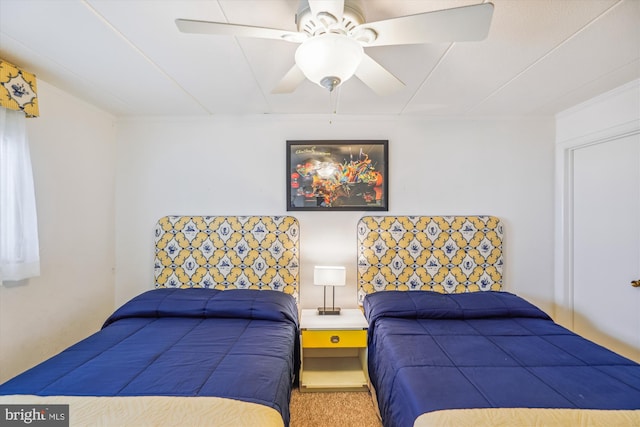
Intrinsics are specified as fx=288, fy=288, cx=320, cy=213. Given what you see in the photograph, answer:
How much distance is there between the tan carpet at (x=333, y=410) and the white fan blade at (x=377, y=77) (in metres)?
2.11

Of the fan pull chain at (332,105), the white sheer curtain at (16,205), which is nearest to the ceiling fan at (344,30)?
the fan pull chain at (332,105)

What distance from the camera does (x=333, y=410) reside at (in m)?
2.02

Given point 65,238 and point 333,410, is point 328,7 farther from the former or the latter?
point 65,238

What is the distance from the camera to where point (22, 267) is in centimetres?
185

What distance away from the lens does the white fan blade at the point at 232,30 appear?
1.11m

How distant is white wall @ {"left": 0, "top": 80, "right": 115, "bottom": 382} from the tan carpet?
1.87 meters

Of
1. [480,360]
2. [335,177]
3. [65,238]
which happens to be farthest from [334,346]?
A: [65,238]

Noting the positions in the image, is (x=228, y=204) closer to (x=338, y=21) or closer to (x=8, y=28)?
(x=8, y=28)

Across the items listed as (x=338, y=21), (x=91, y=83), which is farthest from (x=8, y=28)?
(x=338, y=21)

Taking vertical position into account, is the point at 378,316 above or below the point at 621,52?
below

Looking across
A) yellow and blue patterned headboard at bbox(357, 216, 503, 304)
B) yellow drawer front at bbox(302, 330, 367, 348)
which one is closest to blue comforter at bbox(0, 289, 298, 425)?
yellow drawer front at bbox(302, 330, 367, 348)

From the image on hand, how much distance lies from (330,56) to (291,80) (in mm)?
578

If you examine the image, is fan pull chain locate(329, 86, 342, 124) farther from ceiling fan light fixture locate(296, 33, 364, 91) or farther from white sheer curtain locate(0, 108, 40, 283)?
white sheer curtain locate(0, 108, 40, 283)

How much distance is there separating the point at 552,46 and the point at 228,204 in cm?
266
